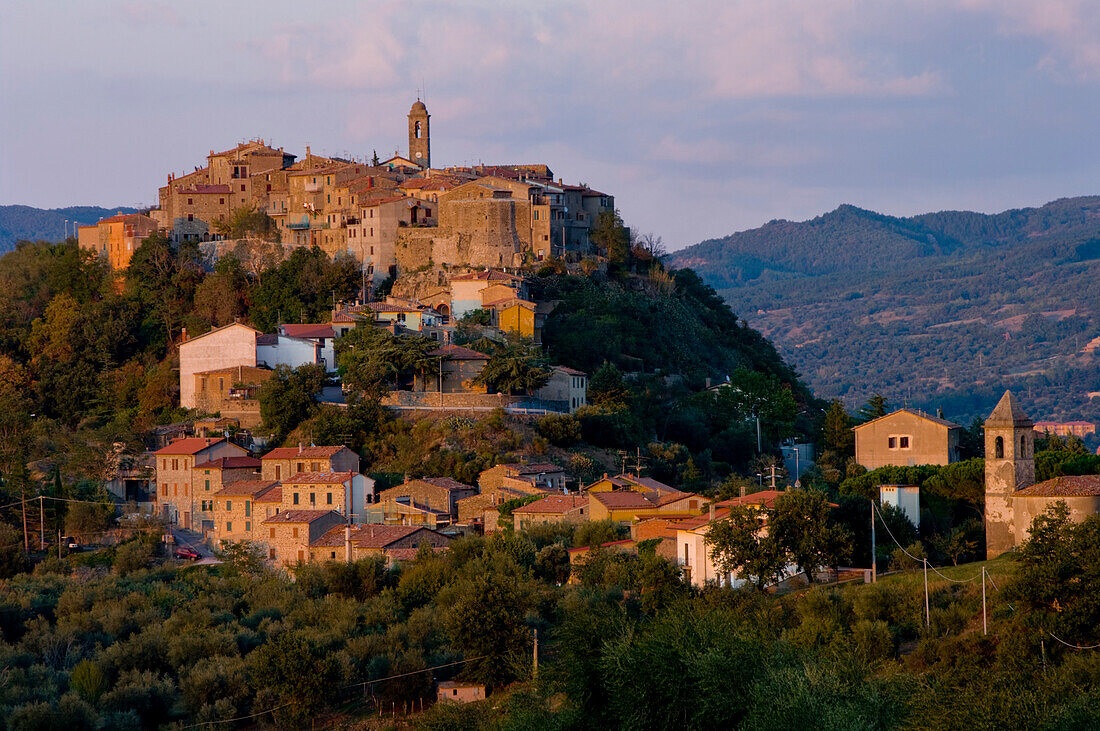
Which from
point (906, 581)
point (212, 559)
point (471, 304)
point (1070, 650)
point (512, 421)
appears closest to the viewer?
point (1070, 650)

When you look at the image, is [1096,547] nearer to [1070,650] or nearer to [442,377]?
[1070,650]

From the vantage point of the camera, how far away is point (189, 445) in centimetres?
5266

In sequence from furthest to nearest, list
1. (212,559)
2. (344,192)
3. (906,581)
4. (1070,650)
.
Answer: (344,192)
(212,559)
(906,581)
(1070,650)

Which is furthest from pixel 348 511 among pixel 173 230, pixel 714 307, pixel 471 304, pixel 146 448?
pixel 714 307

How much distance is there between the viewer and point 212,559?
48.2 m

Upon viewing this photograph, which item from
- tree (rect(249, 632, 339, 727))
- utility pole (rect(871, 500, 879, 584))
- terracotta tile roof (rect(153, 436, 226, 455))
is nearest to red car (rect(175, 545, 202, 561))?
terracotta tile roof (rect(153, 436, 226, 455))

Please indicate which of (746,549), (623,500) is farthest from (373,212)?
(746,549)

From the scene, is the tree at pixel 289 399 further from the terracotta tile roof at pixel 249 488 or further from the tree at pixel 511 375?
the tree at pixel 511 375

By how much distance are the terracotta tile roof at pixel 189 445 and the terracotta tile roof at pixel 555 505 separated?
11622 millimetres

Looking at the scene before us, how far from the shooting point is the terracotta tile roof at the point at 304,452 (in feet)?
166

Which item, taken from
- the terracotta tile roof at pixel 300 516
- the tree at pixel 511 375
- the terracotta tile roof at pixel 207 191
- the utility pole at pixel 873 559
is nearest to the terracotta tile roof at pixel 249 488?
the terracotta tile roof at pixel 300 516

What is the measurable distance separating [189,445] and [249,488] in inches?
148

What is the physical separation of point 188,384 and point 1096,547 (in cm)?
3791

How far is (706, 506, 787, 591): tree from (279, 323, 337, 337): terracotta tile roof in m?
26.9
